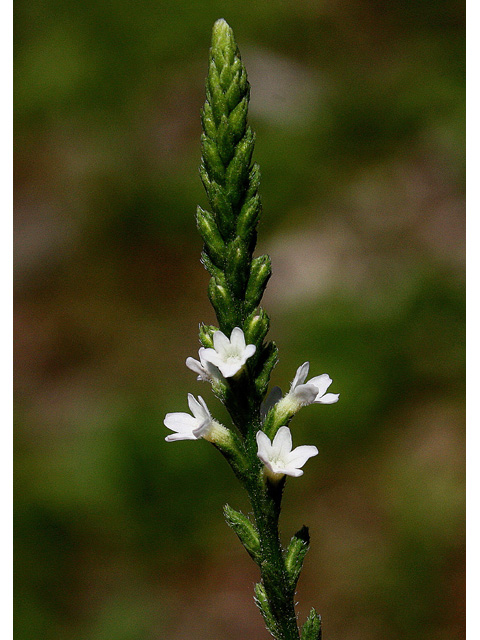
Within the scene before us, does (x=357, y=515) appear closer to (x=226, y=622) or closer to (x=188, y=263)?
(x=226, y=622)


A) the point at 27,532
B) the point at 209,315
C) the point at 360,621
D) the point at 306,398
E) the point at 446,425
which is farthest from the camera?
the point at 209,315

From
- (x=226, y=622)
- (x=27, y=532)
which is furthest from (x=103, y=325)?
(x=226, y=622)

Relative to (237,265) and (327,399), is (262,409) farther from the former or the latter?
(237,265)

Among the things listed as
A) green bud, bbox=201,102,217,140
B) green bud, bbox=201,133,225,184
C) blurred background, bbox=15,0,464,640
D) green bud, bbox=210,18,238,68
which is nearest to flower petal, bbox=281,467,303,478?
green bud, bbox=201,133,225,184

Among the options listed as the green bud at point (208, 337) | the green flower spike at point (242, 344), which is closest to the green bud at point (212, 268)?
the green flower spike at point (242, 344)

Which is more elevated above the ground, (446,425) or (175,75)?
(175,75)

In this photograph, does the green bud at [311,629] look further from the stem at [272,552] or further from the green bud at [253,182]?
the green bud at [253,182]

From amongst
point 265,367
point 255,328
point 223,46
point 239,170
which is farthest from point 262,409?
point 223,46
